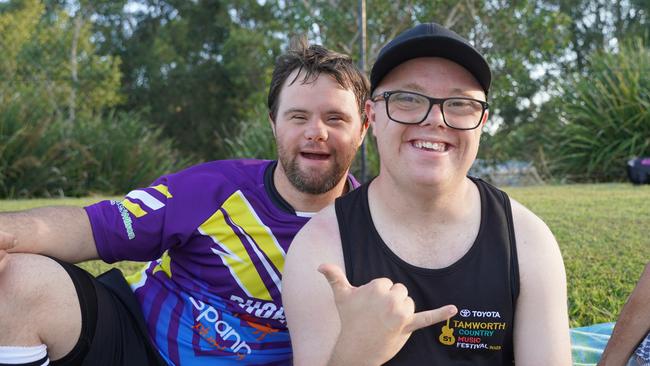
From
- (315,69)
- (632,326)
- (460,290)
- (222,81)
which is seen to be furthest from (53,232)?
(222,81)

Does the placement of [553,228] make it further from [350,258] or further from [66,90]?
[66,90]

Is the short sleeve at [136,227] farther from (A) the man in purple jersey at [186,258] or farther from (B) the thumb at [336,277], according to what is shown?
(B) the thumb at [336,277]

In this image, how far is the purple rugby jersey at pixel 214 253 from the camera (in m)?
2.22

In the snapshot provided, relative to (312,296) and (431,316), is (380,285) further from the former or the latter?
(312,296)

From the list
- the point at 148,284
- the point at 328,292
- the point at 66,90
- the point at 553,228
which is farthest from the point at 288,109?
the point at 66,90

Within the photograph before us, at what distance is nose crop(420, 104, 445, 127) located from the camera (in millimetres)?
1737

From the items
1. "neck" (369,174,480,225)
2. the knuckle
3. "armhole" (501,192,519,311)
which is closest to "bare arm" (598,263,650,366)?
"armhole" (501,192,519,311)

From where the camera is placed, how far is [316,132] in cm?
245

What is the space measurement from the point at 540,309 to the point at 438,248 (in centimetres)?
29

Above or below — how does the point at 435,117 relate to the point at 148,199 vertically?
above

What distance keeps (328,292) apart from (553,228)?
4.02 meters

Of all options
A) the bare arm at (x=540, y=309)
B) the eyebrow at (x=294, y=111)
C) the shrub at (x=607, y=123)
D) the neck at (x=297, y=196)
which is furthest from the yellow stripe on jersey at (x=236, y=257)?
the shrub at (x=607, y=123)

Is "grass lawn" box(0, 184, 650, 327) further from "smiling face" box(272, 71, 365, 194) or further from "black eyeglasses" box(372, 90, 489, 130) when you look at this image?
"black eyeglasses" box(372, 90, 489, 130)

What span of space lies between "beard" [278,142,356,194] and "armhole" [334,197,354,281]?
455 millimetres
